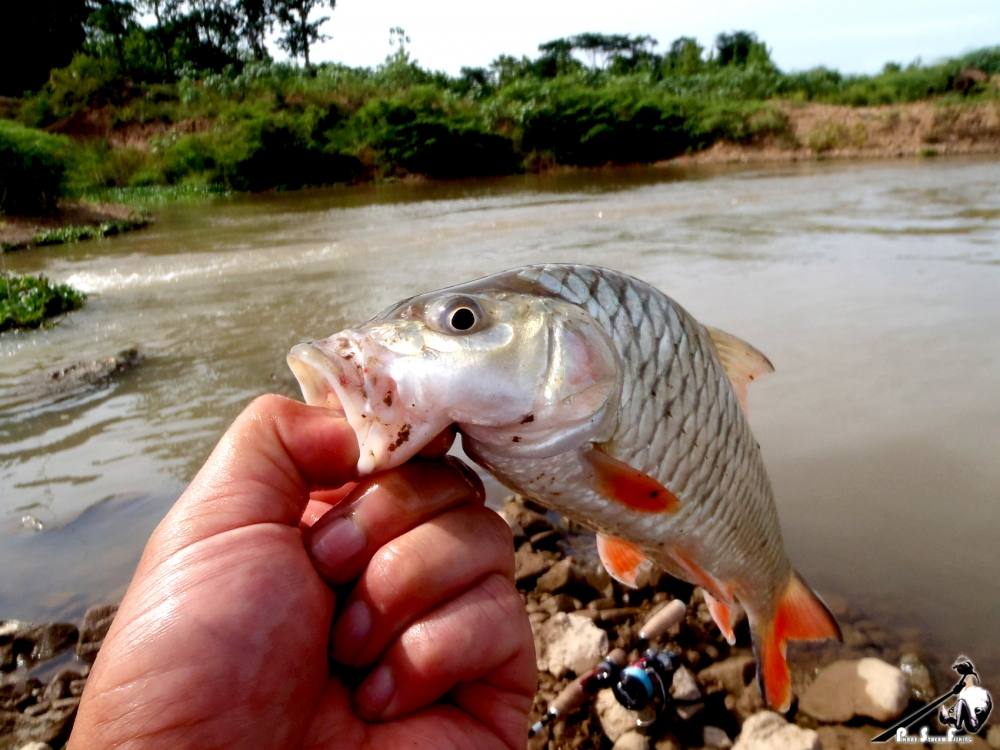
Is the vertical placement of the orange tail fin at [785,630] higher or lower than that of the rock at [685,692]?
higher

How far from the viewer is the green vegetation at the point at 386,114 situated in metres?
31.0

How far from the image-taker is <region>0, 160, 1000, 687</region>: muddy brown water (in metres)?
3.22

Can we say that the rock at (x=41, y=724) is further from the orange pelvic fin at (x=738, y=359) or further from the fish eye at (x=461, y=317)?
the orange pelvic fin at (x=738, y=359)

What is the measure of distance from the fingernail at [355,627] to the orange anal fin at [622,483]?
49cm

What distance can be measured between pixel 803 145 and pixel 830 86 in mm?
10775

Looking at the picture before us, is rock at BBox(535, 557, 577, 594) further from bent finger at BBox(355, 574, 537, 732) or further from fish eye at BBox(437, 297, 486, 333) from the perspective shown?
fish eye at BBox(437, 297, 486, 333)

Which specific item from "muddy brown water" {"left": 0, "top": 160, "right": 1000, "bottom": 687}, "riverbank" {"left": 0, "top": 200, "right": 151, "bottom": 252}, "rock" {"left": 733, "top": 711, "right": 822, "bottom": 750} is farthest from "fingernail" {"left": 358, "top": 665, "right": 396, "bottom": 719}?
"riverbank" {"left": 0, "top": 200, "right": 151, "bottom": 252}

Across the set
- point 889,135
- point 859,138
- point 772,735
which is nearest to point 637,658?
point 772,735

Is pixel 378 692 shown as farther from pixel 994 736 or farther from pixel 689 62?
pixel 689 62

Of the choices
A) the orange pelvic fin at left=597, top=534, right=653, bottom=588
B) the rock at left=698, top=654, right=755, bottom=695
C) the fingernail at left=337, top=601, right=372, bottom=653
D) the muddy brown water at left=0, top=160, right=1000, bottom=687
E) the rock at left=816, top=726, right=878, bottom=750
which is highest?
the fingernail at left=337, top=601, right=372, bottom=653

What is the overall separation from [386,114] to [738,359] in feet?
112

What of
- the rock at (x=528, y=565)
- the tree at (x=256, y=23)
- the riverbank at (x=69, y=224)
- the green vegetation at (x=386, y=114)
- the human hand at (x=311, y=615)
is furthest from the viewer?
the tree at (x=256, y=23)

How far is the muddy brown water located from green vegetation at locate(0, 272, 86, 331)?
278mm

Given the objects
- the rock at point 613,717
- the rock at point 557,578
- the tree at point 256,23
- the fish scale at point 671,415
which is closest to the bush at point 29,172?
the rock at point 557,578
